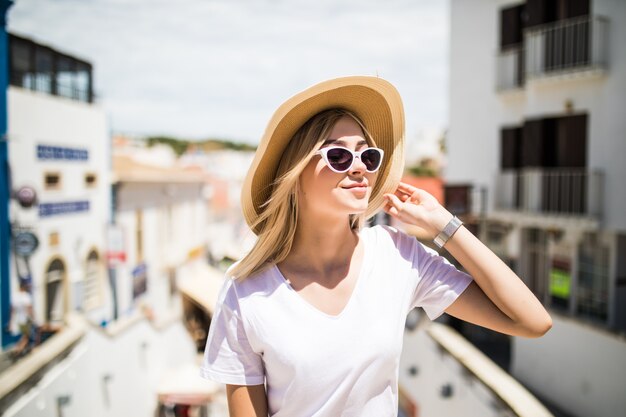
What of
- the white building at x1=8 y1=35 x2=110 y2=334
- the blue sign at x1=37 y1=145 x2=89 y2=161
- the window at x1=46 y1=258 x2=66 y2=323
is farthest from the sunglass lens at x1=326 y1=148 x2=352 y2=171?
the window at x1=46 y1=258 x2=66 y2=323

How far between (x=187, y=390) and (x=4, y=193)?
7.41m

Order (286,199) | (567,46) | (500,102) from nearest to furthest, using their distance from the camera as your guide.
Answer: (286,199) < (567,46) < (500,102)

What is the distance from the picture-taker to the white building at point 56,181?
13844 millimetres

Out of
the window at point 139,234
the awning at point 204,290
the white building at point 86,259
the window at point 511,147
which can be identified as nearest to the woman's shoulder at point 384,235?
the white building at point 86,259

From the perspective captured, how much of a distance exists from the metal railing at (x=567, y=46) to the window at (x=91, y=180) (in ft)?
46.0

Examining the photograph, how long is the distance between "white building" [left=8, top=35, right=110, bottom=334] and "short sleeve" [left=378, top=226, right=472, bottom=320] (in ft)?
40.9

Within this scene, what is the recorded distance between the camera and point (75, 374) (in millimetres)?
5324

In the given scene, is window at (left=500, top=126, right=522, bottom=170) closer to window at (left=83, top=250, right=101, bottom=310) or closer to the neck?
window at (left=83, top=250, right=101, bottom=310)

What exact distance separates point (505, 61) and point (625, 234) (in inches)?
235

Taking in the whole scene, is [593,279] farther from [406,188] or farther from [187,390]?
[406,188]

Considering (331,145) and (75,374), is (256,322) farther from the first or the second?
(75,374)

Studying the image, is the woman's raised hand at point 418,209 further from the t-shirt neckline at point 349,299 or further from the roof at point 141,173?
the roof at point 141,173

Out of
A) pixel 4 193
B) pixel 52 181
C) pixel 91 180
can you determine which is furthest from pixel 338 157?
pixel 91 180

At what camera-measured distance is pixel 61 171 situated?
52.7 ft
